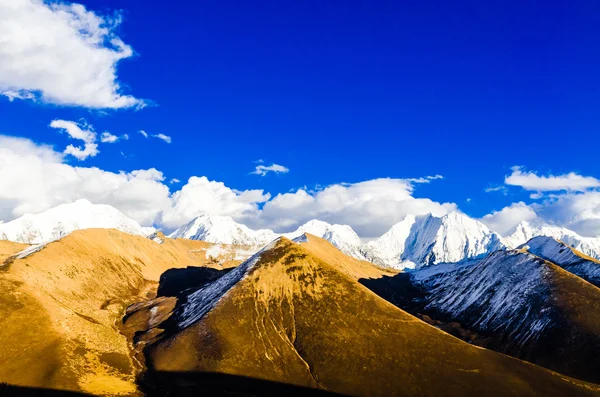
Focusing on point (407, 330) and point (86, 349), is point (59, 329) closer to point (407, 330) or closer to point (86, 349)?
point (86, 349)

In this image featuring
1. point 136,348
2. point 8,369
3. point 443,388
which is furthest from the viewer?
point 136,348

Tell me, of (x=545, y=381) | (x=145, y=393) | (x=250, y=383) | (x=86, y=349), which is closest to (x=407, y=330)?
(x=545, y=381)

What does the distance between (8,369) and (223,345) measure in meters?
71.5

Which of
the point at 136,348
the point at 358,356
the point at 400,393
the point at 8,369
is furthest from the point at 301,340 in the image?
the point at 8,369

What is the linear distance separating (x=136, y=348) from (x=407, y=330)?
111 meters

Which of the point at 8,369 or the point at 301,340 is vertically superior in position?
the point at 301,340

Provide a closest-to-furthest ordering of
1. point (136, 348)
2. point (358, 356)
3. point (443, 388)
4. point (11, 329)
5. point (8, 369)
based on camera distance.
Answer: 1. point (8, 369)
2. point (443, 388)
3. point (11, 329)
4. point (358, 356)
5. point (136, 348)

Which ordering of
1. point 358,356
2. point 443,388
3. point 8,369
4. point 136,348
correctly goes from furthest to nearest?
point 136,348 → point 358,356 → point 443,388 → point 8,369

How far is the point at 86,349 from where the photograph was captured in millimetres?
167375

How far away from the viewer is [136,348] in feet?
626

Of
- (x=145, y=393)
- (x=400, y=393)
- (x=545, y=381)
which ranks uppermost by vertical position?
(x=545, y=381)

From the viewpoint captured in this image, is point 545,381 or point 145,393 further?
point 545,381

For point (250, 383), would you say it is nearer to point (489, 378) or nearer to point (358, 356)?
point (358, 356)

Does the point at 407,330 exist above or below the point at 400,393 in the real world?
above
